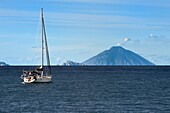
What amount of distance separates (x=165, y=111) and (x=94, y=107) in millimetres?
12062

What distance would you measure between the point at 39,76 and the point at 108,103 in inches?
2342

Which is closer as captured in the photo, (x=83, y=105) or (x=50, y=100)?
(x=83, y=105)

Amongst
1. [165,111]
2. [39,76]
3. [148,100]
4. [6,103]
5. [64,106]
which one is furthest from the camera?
[39,76]

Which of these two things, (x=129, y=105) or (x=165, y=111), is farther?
(x=129, y=105)

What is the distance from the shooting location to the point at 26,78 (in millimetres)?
145875

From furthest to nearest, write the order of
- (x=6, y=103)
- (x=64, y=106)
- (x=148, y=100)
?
(x=148, y=100), (x=6, y=103), (x=64, y=106)

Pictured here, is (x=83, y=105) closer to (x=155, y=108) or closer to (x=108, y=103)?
(x=108, y=103)

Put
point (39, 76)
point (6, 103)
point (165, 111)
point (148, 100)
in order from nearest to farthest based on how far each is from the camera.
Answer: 1. point (165, 111)
2. point (6, 103)
3. point (148, 100)
4. point (39, 76)

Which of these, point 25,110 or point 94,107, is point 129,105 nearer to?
point 94,107

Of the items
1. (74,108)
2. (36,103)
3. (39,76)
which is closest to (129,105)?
(74,108)

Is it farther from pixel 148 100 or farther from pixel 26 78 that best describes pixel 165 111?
pixel 26 78

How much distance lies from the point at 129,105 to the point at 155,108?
5.39 m

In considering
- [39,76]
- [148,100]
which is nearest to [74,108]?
[148,100]

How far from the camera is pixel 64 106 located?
8050 cm
